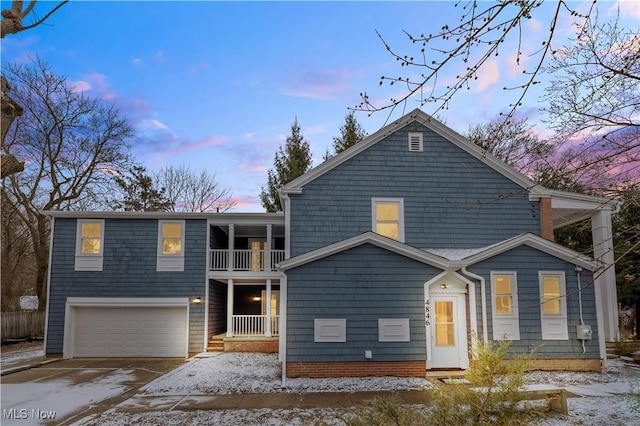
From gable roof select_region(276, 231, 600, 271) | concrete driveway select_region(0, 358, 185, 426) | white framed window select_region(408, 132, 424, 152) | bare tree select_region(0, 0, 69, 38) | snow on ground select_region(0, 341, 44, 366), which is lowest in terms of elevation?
snow on ground select_region(0, 341, 44, 366)

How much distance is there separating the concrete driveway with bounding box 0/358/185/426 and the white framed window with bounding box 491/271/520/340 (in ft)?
28.8

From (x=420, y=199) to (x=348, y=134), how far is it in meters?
18.8

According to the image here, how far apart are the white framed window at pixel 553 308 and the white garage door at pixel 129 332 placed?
11.2 metres

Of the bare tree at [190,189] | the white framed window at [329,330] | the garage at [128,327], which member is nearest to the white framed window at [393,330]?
the white framed window at [329,330]

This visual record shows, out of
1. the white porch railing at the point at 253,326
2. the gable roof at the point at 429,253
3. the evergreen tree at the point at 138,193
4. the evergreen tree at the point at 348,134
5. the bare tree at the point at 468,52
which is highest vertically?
the evergreen tree at the point at 348,134

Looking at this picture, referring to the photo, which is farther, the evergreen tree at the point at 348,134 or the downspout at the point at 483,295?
the evergreen tree at the point at 348,134

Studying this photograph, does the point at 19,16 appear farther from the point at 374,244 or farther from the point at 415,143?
the point at 415,143

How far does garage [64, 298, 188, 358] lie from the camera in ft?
48.5

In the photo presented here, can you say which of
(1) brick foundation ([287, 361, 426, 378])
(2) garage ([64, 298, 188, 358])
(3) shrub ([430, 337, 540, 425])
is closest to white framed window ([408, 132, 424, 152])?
(1) brick foundation ([287, 361, 426, 378])

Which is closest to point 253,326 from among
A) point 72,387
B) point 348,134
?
point 72,387

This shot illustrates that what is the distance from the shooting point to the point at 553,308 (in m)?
11.1

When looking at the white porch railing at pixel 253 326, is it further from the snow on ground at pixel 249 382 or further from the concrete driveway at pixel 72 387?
the snow on ground at pixel 249 382

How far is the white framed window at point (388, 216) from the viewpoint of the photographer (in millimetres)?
13406

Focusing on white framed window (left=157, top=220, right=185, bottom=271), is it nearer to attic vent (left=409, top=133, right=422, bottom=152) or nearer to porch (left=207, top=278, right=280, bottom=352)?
porch (left=207, top=278, right=280, bottom=352)
